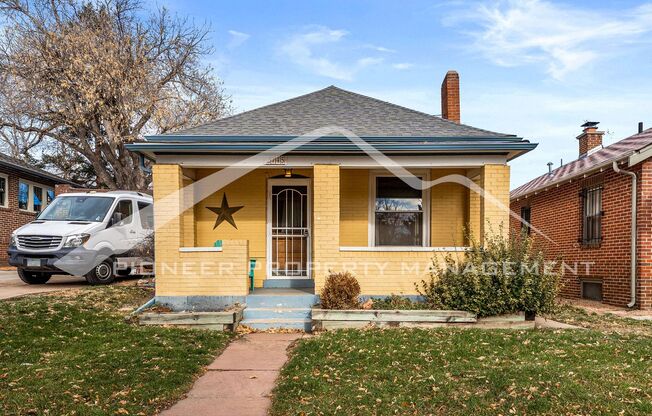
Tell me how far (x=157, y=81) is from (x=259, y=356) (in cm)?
1908

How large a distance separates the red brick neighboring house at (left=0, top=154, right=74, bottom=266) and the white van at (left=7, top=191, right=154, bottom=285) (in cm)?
905

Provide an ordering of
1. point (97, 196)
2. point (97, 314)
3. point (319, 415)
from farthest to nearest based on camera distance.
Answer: point (97, 196)
point (97, 314)
point (319, 415)

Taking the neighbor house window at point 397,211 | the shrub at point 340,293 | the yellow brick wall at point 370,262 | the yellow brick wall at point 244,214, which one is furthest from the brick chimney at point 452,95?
the shrub at point 340,293

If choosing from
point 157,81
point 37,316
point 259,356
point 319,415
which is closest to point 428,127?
point 259,356

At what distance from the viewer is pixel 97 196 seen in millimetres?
12812

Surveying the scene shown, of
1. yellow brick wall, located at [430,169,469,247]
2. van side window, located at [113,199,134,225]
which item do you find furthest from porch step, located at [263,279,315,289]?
van side window, located at [113,199,134,225]

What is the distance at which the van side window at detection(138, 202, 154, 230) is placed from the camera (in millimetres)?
13664

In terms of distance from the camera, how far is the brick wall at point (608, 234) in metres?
10.3

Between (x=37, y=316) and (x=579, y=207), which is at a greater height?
(x=579, y=207)

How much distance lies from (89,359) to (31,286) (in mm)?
7449

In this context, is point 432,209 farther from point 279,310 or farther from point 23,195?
point 23,195

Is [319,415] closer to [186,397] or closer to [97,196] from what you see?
[186,397]

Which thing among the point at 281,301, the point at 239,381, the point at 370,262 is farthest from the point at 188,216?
the point at 239,381

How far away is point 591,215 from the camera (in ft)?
41.4
